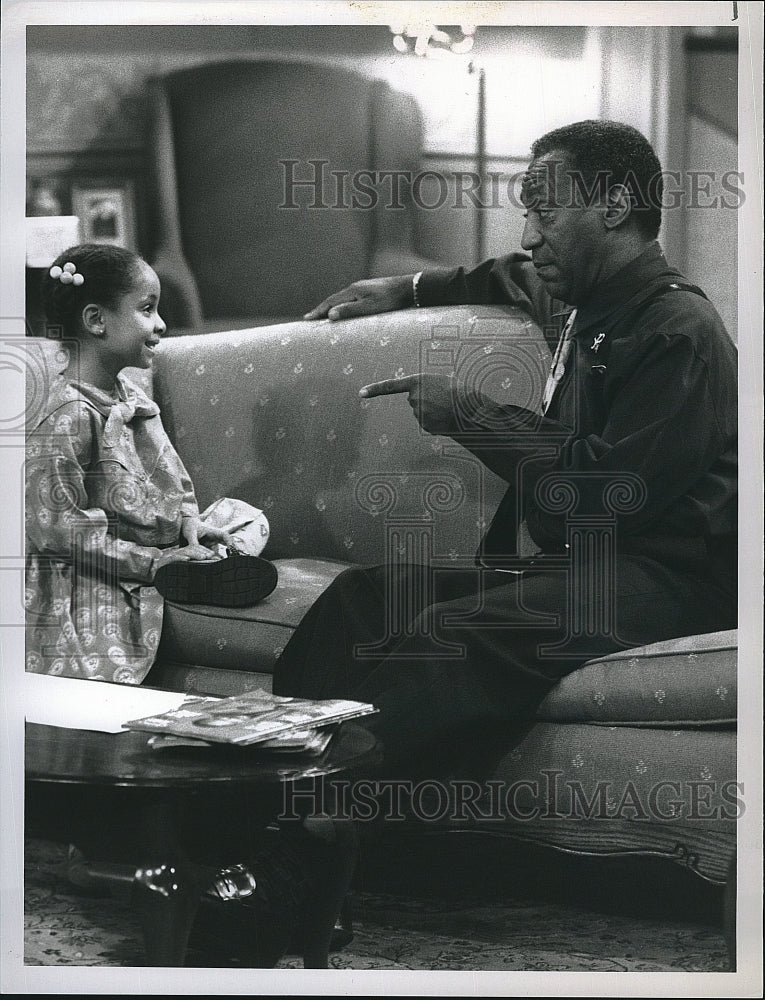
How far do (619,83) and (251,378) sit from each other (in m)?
1.07

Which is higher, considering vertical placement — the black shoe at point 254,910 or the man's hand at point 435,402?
the man's hand at point 435,402

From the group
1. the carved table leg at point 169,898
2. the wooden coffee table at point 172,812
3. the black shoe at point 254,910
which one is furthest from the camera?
the black shoe at point 254,910

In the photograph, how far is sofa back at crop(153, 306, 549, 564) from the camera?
96.3 inches

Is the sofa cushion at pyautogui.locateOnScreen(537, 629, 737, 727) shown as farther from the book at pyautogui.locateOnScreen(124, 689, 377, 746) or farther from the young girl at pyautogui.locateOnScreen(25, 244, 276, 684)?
the young girl at pyautogui.locateOnScreen(25, 244, 276, 684)

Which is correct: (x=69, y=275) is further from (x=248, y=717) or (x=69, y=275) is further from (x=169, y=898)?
(x=169, y=898)

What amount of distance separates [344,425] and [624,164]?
0.86 meters

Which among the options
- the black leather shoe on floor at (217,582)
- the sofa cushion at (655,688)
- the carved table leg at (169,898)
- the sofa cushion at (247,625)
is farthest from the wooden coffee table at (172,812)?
the sofa cushion at (655,688)

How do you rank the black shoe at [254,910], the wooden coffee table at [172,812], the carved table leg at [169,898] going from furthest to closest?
the black shoe at [254,910] → the carved table leg at [169,898] → the wooden coffee table at [172,812]

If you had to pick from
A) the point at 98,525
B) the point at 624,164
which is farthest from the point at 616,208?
the point at 98,525

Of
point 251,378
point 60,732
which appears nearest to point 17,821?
point 60,732

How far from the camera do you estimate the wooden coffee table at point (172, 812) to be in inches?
86.0

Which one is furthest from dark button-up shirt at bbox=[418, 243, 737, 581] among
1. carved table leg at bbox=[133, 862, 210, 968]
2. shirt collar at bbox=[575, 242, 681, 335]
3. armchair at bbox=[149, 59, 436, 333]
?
carved table leg at bbox=[133, 862, 210, 968]

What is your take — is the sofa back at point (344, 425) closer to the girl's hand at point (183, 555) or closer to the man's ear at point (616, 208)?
the girl's hand at point (183, 555)

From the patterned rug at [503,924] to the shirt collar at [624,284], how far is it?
123cm
